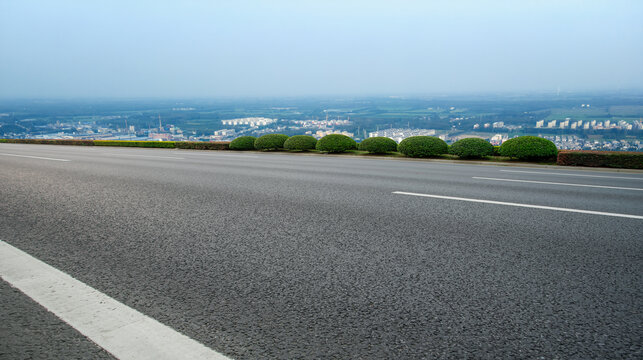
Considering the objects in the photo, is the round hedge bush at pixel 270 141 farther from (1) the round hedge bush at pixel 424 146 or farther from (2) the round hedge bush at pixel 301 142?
(1) the round hedge bush at pixel 424 146

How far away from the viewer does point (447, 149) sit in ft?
51.5

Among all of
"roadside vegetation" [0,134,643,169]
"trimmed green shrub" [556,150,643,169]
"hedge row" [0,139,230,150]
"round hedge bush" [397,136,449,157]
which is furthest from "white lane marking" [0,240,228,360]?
"hedge row" [0,139,230,150]

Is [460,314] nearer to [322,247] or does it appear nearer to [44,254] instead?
[322,247]

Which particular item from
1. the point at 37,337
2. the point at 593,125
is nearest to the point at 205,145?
the point at 37,337

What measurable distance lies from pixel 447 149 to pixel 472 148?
127 centimetres

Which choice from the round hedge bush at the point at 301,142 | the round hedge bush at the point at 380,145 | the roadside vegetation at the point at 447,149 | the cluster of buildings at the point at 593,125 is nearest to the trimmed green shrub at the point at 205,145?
the roadside vegetation at the point at 447,149

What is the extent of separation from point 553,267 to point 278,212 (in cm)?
337

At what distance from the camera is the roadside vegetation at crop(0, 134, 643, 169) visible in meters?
12.4

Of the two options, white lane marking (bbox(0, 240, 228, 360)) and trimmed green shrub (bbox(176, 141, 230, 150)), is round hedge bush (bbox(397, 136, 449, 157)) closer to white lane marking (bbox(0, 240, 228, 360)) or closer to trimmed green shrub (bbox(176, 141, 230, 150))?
trimmed green shrub (bbox(176, 141, 230, 150))

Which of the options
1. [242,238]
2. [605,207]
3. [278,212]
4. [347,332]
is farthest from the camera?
[605,207]

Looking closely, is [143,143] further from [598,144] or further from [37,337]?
[598,144]

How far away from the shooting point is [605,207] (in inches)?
218

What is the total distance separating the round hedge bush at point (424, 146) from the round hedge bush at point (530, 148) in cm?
249

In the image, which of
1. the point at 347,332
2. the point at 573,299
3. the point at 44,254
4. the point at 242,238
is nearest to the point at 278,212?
the point at 242,238
